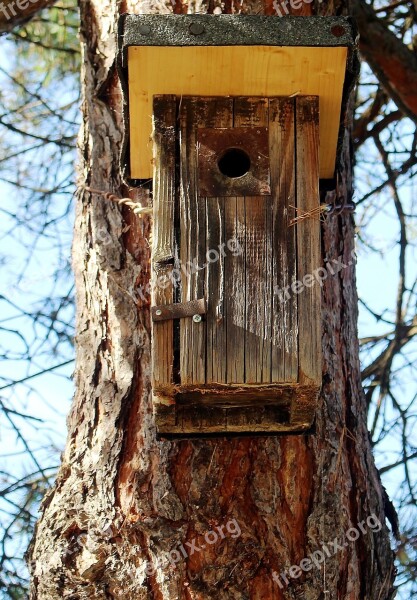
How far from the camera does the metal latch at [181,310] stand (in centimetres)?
260

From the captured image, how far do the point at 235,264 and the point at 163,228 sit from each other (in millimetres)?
205

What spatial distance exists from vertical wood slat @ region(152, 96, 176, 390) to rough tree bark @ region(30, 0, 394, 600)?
48 centimetres

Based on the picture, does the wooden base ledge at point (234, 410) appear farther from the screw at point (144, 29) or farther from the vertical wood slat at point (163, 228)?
the screw at point (144, 29)

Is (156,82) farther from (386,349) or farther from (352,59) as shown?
(386,349)

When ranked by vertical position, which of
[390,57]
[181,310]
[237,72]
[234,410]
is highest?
[390,57]

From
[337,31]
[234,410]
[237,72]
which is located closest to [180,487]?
[234,410]

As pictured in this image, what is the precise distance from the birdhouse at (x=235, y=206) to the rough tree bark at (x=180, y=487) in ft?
0.56

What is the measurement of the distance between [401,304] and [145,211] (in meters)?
1.72

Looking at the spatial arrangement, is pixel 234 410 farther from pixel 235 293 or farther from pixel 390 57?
pixel 390 57

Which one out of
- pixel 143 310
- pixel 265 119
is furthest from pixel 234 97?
pixel 143 310

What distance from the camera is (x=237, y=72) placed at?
109 inches

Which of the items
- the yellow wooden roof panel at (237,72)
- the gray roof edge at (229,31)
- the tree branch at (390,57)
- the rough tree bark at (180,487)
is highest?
the tree branch at (390,57)

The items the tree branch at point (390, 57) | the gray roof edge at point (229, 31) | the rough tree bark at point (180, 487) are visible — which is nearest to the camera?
the gray roof edge at point (229, 31)

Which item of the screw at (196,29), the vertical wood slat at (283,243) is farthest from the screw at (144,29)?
the vertical wood slat at (283,243)
